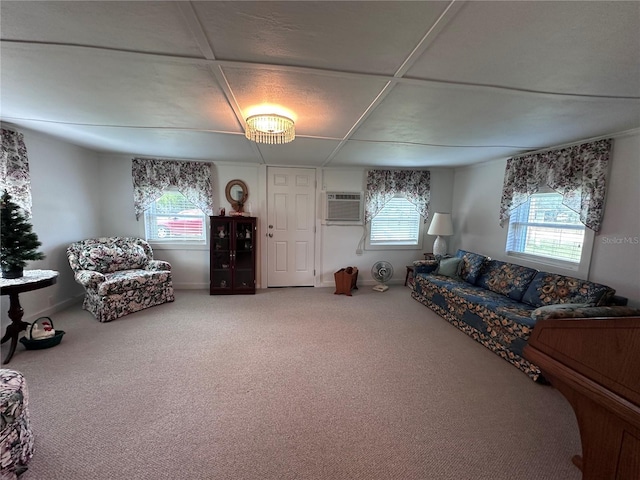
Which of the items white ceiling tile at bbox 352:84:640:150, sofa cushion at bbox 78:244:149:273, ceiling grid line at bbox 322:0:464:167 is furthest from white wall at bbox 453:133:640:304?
sofa cushion at bbox 78:244:149:273

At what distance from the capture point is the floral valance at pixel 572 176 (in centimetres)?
260

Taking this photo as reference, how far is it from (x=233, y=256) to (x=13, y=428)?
3.02 m

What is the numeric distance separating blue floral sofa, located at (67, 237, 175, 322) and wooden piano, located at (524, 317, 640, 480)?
3.92m

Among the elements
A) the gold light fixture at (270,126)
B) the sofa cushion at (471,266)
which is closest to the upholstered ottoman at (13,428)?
the gold light fixture at (270,126)

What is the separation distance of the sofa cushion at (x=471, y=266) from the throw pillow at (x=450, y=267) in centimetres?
6

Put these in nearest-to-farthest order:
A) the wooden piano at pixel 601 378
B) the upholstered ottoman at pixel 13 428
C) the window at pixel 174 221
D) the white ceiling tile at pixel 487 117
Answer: the wooden piano at pixel 601 378 < the upholstered ottoman at pixel 13 428 < the white ceiling tile at pixel 487 117 < the window at pixel 174 221

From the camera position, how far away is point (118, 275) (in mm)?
3393

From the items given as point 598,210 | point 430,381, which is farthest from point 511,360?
point 598,210

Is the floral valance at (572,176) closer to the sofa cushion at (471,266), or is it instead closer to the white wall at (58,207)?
the sofa cushion at (471,266)

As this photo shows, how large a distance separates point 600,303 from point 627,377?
208cm

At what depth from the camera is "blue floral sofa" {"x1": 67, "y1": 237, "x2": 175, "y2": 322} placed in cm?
311

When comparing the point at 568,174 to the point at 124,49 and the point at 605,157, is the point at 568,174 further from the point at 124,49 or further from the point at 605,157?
the point at 124,49

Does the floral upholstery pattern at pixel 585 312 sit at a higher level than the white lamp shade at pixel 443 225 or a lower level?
lower

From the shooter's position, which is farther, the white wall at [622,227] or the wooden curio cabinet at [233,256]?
the wooden curio cabinet at [233,256]
